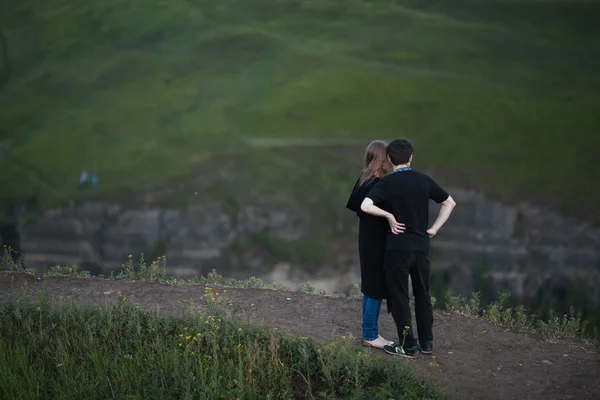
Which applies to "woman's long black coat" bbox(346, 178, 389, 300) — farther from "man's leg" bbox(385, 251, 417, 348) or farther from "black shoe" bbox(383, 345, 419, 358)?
"black shoe" bbox(383, 345, 419, 358)

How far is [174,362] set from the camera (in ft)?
19.9

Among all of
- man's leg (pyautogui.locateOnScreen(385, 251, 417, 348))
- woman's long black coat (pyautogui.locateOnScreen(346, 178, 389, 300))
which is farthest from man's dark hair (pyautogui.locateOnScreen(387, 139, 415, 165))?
man's leg (pyautogui.locateOnScreen(385, 251, 417, 348))

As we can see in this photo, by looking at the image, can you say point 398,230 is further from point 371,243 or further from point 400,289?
point 400,289

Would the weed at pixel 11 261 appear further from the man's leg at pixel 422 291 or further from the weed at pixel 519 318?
the man's leg at pixel 422 291

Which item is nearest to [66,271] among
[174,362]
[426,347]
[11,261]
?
[11,261]

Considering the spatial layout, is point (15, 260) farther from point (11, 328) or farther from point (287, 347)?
point (287, 347)

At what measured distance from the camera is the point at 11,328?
6848 mm

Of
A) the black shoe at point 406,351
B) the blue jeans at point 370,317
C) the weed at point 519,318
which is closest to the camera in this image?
the black shoe at point 406,351

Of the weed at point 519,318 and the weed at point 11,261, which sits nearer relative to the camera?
the weed at point 519,318

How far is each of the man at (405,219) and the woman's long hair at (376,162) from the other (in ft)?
0.19

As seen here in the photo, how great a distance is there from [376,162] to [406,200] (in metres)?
0.39

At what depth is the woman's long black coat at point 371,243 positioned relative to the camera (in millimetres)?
6094

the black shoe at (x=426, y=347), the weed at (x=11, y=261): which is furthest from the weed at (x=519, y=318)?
the weed at (x=11, y=261)

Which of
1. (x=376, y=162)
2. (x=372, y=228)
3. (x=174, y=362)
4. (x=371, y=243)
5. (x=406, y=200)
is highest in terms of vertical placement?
(x=376, y=162)
